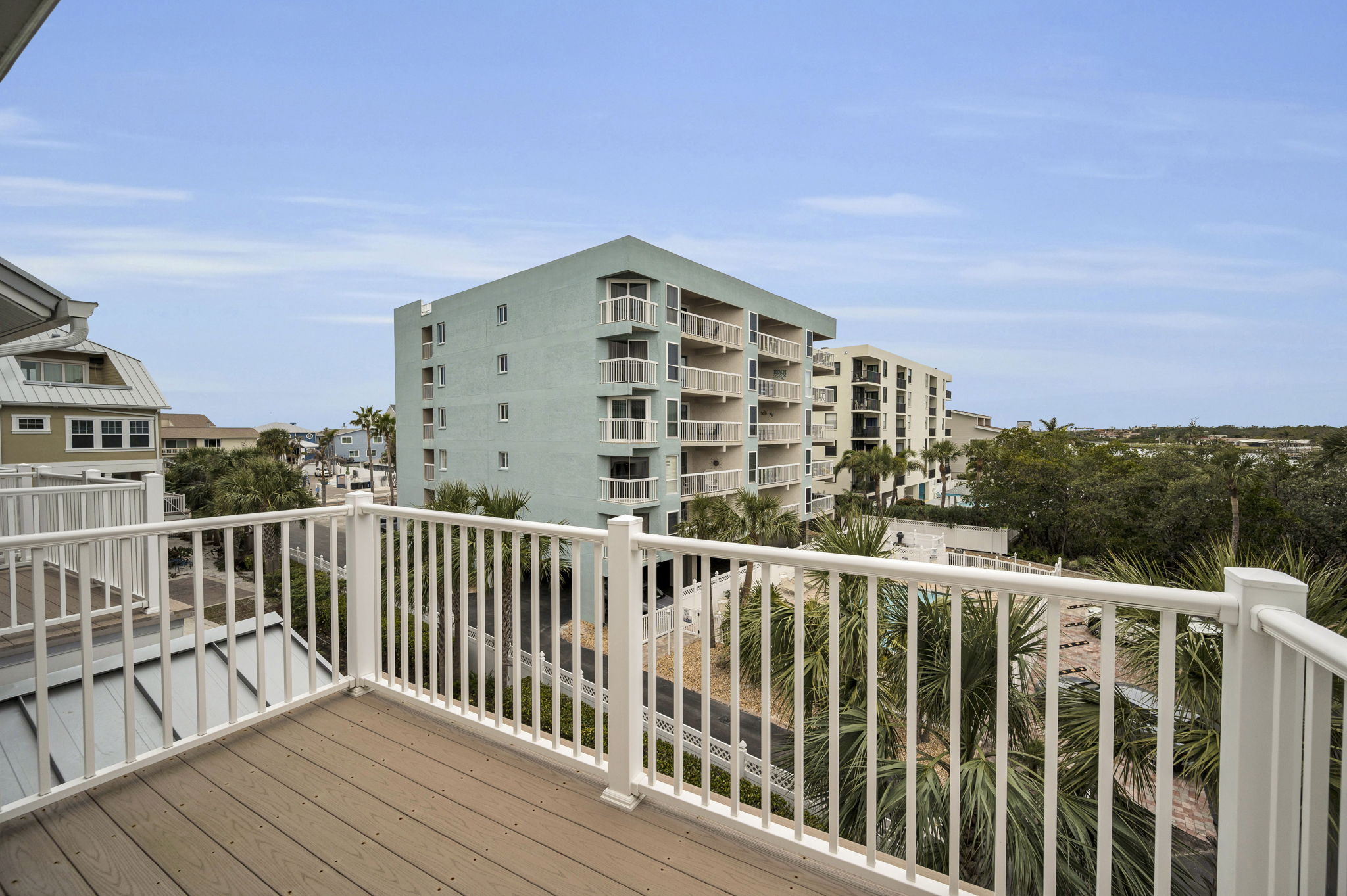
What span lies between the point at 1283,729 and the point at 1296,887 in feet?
0.92

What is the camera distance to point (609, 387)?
54.3 feet

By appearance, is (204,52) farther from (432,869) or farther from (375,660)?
(432,869)

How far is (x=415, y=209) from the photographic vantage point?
969 inches

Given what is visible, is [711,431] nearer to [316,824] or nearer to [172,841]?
[316,824]

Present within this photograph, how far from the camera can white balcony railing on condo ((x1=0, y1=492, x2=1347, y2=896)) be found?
1.19 metres

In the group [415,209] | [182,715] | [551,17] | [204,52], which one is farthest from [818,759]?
[415,209]

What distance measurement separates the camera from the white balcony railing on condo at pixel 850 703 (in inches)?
46.7

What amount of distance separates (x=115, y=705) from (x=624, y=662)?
9.52ft

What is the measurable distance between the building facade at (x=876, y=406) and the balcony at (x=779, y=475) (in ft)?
36.7

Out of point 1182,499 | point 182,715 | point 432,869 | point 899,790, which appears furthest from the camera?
point 1182,499

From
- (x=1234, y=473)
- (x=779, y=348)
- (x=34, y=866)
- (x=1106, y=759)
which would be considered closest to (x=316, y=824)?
(x=34, y=866)

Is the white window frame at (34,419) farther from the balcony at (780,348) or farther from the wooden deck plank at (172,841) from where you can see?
the wooden deck plank at (172,841)

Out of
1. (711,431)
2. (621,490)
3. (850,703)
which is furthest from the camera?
(711,431)

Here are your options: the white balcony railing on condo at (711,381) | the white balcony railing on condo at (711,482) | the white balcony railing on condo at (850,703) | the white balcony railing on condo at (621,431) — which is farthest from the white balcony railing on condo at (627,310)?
the white balcony railing on condo at (850,703)
